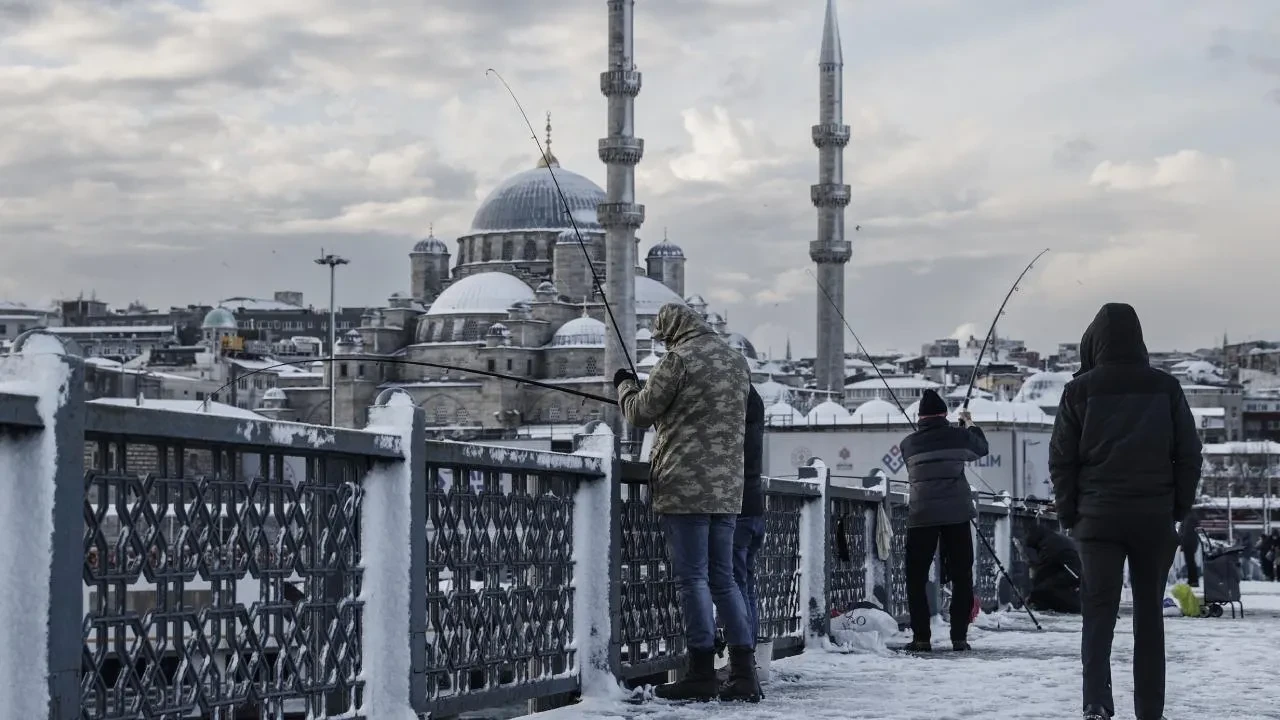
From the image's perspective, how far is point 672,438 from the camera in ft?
16.5

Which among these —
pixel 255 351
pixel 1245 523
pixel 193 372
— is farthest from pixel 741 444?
pixel 255 351

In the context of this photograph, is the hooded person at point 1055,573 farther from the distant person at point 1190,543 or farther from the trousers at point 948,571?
the distant person at point 1190,543

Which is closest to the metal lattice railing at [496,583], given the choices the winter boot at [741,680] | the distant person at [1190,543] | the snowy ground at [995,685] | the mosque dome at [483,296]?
the snowy ground at [995,685]

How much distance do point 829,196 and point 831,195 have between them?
10 centimetres

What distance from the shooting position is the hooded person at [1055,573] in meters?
10.1

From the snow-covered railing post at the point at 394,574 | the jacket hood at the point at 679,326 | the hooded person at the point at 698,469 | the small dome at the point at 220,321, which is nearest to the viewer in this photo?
the snow-covered railing post at the point at 394,574

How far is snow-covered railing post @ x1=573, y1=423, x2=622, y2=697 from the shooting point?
485 centimetres

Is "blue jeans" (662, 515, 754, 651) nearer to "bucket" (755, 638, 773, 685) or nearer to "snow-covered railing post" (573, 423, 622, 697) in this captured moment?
"snow-covered railing post" (573, 423, 622, 697)

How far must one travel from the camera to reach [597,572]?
489cm

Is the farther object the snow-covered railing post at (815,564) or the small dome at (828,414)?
the small dome at (828,414)

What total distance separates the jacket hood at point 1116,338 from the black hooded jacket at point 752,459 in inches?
42.6

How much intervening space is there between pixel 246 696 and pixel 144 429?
1.92ft

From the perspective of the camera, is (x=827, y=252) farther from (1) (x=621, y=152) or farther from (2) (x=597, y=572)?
(2) (x=597, y=572)

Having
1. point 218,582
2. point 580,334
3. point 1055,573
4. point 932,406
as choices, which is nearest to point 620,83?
point 580,334
